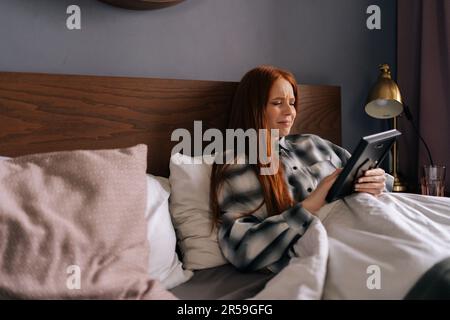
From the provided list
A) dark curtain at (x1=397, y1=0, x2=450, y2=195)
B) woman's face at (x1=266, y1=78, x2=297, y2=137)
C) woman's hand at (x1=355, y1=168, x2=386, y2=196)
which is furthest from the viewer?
dark curtain at (x1=397, y1=0, x2=450, y2=195)

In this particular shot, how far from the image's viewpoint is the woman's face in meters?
1.34

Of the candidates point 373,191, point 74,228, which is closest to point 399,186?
point 373,191

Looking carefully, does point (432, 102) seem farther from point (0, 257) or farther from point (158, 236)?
point (0, 257)

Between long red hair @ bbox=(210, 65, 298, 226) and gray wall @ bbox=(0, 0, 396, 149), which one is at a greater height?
gray wall @ bbox=(0, 0, 396, 149)

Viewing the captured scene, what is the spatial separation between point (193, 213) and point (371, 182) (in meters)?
0.52

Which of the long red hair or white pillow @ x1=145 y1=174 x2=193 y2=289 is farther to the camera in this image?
the long red hair

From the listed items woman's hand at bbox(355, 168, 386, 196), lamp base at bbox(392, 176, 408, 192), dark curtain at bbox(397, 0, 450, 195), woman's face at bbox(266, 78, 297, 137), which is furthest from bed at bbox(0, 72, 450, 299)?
dark curtain at bbox(397, 0, 450, 195)

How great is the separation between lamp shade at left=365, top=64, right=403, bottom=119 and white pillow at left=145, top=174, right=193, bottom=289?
1.04 metres

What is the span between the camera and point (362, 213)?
3.62 ft

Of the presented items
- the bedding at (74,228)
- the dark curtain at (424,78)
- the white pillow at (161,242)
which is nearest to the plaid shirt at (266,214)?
the white pillow at (161,242)

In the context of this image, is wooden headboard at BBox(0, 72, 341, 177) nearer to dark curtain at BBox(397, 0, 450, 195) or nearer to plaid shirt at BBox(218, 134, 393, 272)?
plaid shirt at BBox(218, 134, 393, 272)

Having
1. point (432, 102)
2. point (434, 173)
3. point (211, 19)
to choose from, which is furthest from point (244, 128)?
point (432, 102)

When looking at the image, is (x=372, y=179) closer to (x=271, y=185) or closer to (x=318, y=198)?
(x=318, y=198)

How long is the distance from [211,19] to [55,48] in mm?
596
